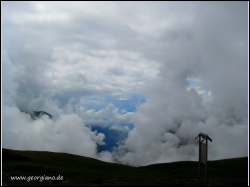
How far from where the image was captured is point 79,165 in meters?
58.4

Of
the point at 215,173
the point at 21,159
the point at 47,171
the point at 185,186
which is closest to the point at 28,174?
the point at 47,171

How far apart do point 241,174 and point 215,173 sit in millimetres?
5057

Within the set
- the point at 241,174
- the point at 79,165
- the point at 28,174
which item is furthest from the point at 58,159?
the point at 241,174

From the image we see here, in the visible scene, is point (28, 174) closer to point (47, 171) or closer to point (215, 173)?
point (47, 171)

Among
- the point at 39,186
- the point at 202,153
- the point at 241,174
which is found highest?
the point at 202,153

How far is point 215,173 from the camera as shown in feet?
140

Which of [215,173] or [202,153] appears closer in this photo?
[202,153]

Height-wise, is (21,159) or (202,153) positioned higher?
(202,153)

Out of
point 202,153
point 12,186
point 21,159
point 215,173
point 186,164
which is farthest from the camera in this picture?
point 186,164

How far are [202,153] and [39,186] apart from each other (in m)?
27.5

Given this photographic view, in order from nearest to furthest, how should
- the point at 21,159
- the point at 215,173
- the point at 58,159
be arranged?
the point at 215,173, the point at 21,159, the point at 58,159

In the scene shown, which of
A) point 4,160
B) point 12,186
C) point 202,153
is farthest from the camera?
point 4,160

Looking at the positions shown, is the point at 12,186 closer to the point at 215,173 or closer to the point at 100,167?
the point at 100,167

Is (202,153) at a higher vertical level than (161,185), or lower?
higher
